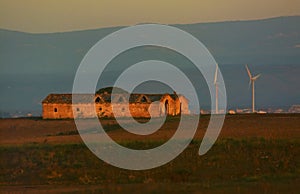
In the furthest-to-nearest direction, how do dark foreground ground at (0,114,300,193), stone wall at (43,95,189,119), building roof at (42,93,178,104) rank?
building roof at (42,93,178,104)
stone wall at (43,95,189,119)
dark foreground ground at (0,114,300,193)

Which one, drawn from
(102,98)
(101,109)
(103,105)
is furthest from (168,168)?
(102,98)

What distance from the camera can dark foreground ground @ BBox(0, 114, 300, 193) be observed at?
36156mm

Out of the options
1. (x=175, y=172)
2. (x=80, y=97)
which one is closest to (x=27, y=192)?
(x=175, y=172)

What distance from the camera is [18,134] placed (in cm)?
7431

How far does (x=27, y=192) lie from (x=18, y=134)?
39.3m

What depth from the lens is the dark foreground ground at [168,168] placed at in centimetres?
3616

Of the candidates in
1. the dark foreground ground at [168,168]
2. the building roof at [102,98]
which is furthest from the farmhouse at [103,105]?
the dark foreground ground at [168,168]

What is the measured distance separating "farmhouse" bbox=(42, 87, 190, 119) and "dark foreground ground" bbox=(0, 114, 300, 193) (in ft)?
95.1

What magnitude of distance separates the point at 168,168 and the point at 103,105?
5191 centimetres

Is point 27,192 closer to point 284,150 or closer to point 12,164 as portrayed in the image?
point 12,164

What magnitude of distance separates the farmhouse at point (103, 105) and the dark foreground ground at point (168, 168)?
29.0 m

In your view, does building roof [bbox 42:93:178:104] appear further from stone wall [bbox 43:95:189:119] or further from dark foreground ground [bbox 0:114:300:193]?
dark foreground ground [bbox 0:114:300:193]

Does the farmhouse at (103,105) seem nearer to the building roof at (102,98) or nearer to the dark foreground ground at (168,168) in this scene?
the building roof at (102,98)

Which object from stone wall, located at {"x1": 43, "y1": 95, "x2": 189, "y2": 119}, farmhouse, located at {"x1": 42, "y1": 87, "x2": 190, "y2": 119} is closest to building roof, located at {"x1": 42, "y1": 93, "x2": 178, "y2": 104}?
farmhouse, located at {"x1": 42, "y1": 87, "x2": 190, "y2": 119}
